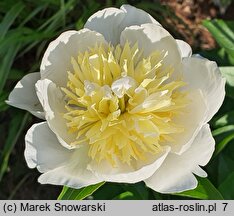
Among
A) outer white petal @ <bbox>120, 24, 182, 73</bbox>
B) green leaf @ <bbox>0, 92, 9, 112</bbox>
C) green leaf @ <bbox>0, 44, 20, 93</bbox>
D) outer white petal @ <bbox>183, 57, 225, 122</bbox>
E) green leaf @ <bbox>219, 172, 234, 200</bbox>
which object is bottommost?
green leaf @ <bbox>219, 172, 234, 200</bbox>

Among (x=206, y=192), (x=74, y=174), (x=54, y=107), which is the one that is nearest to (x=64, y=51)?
(x=54, y=107)

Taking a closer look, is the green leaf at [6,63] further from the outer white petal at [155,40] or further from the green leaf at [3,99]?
the outer white petal at [155,40]

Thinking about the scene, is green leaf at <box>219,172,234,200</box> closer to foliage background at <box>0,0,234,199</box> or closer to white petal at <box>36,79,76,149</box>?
foliage background at <box>0,0,234,199</box>

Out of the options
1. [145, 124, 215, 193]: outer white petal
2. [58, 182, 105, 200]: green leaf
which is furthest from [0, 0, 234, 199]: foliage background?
[145, 124, 215, 193]: outer white petal

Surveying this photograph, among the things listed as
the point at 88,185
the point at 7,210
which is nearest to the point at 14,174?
the point at 7,210

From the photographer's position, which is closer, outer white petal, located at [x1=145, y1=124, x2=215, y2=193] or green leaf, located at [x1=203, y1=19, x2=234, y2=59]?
outer white petal, located at [x1=145, y1=124, x2=215, y2=193]

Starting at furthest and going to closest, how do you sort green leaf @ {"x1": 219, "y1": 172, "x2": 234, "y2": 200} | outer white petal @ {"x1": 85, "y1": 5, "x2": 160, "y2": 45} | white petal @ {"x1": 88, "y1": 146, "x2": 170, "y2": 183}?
green leaf @ {"x1": 219, "y1": 172, "x2": 234, "y2": 200} → outer white petal @ {"x1": 85, "y1": 5, "x2": 160, "y2": 45} → white petal @ {"x1": 88, "y1": 146, "x2": 170, "y2": 183}
